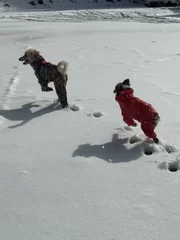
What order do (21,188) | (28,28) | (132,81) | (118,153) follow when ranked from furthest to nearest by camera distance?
(28,28) < (132,81) < (118,153) < (21,188)

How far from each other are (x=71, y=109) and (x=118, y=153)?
148 centimetres

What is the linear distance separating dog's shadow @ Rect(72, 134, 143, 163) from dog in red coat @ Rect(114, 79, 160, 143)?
19cm

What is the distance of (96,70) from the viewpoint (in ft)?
22.5

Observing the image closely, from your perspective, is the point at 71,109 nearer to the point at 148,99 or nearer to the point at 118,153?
the point at 148,99

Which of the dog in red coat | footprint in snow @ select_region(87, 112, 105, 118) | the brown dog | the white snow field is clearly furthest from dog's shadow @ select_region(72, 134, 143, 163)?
the brown dog

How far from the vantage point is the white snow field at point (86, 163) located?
2221mm

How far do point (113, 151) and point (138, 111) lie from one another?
0.45 metres

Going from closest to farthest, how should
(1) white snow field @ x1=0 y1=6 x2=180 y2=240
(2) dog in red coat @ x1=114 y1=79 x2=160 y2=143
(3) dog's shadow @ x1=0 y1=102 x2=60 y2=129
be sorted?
(1) white snow field @ x1=0 y1=6 x2=180 y2=240 → (2) dog in red coat @ x1=114 y1=79 x2=160 y2=143 → (3) dog's shadow @ x1=0 y1=102 x2=60 y2=129

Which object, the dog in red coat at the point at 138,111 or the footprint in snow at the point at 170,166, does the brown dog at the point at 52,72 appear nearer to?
the dog in red coat at the point at 138,111

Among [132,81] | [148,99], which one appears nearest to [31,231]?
[148,99]

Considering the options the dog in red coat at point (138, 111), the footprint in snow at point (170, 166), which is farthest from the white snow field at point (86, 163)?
the dog in red coat at point (138, 111)

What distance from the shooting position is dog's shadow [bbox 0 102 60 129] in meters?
4.17

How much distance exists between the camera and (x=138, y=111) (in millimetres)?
3301

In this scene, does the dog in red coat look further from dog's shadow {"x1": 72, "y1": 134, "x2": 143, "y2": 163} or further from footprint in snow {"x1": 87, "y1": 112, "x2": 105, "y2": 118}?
footprint in snow {"x1": 87, "y1": 112, "x2": 105, "y2": 118}
